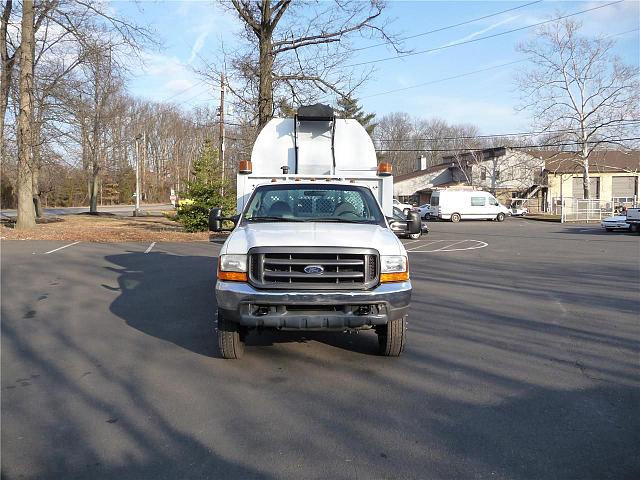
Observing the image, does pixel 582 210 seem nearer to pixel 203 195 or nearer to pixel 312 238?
pixel 203 195

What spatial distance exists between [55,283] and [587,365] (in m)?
9.35

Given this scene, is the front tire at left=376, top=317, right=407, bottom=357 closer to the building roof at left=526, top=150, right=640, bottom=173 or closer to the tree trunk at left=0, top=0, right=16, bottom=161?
the tree trunk at left=0, top=0, right=16, bottom=161

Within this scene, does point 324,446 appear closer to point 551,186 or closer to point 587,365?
point 587,365

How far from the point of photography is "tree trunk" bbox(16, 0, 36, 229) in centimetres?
2281

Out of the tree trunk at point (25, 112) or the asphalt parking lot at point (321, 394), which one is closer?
the asphalt parking lot at point (321, 394)

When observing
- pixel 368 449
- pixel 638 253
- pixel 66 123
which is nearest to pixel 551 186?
pixel 638 253

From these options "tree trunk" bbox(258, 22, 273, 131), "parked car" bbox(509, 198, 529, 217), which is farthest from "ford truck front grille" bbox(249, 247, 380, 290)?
"parked car" bbox(509, 198, 529, 217)

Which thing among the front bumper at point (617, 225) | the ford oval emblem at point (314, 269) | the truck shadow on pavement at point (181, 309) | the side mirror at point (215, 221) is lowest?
the truck shadow on pavement at point (181, 309)

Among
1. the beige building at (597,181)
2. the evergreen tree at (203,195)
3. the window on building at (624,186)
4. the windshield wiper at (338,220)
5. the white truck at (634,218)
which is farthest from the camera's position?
the window on building at (624,186)

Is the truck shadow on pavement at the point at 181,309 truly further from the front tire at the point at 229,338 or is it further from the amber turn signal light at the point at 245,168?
the amber turn signal light at the point at 245,168

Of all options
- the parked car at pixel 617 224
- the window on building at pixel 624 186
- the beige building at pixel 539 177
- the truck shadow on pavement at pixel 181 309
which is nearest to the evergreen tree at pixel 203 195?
the truck shadow on pavement at pixel 181 309

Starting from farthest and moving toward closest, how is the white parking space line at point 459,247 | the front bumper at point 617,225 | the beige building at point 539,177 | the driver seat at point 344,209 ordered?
the beige building at point 539,177 → the front bumper at point 617,225 → the white parking space line at point 459,247 → the driver seat at point 344,209

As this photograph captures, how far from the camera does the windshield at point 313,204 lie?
257 inches

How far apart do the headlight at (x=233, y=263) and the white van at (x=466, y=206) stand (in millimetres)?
38921
